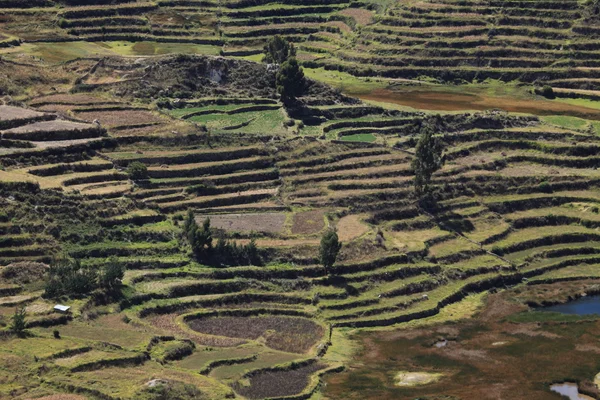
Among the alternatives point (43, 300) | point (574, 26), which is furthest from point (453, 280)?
point (574, 26)

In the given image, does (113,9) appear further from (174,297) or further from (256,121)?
(174,297)

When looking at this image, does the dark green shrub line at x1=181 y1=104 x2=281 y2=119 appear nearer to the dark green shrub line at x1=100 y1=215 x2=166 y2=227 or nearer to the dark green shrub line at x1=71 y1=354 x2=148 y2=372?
the dark green shrub line at x1=100 y1=215 x2=166 y2=227

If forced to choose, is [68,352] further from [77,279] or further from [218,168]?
[218,168]

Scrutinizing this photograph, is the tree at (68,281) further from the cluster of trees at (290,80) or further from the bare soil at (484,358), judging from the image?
the cluster of trees at (290,80)

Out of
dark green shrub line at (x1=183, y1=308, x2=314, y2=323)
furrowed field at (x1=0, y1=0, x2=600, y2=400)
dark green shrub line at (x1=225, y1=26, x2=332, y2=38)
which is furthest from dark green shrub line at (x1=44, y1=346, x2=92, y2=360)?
dark green shrub line at (x1=225, y1=26, x2=332, y2=38)

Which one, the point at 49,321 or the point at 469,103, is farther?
the point at 469,103

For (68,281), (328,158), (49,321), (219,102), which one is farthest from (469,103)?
(49,321)
